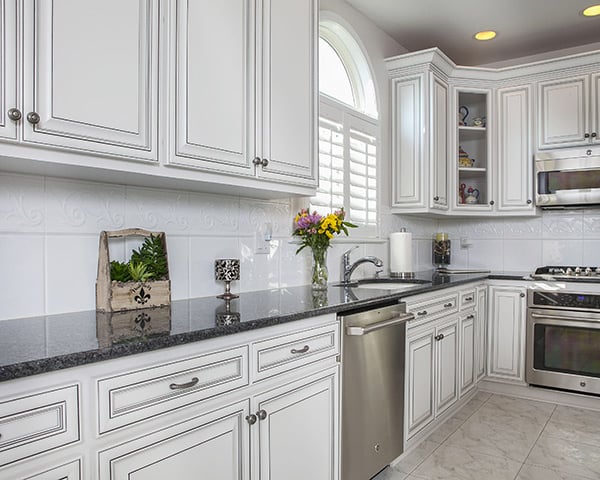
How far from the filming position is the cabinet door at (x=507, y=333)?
11.9ft

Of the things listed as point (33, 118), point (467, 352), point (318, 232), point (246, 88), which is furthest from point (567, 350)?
point (33, 118)

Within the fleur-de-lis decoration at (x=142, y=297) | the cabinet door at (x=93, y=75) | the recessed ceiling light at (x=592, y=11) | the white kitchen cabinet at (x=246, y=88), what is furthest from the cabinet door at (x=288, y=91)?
the recessed ceiling light at (x=592, y=11)

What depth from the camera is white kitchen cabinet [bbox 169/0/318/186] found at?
1.67 metres

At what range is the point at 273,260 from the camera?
2576 mm

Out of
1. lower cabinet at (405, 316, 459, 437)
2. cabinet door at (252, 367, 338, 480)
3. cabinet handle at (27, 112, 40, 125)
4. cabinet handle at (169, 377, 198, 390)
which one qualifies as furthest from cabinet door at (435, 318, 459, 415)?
cabinet handle at (27, 112, 40, 125)

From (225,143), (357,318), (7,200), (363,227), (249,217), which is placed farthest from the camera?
(363,227)

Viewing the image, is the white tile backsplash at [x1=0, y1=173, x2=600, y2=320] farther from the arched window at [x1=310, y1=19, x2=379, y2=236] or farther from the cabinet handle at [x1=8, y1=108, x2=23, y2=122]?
the cabinet handle at [x1=8, y1=108, x2=23, y2=122]

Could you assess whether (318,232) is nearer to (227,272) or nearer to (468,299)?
(227,272)

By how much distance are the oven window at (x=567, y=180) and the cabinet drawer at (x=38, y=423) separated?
11.8ft

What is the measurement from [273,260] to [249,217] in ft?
0.95

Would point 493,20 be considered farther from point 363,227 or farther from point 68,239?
point 68,239

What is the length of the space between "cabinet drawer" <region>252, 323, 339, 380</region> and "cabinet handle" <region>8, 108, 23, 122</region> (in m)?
0.93

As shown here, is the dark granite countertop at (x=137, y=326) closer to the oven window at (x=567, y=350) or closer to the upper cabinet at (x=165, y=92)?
Result: the upper cabinet at (x=165, y=92)

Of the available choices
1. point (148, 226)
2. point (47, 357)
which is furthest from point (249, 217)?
point (47, 357)
